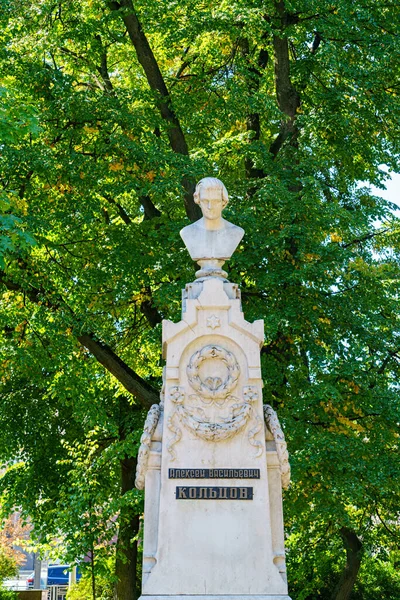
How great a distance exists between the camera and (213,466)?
7.60 metres

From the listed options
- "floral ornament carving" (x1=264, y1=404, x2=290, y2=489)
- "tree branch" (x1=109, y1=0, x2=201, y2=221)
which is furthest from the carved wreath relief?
"tree branch" (x1=109, y1=0, x2=201, y2=221)

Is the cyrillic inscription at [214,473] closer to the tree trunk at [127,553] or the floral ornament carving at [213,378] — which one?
the floral ornament carving at [213,378]

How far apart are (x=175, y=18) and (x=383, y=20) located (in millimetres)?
3686

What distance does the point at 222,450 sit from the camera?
7.66 metres

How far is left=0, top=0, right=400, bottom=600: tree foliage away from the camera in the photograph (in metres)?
13.6

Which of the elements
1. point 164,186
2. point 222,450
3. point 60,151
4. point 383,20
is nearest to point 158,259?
point 164,186

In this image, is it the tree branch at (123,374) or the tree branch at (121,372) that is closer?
the tree branch at (121,372)

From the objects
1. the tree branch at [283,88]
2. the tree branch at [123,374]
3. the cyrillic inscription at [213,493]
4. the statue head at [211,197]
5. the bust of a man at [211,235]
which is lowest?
the cyrillic inscription at [213,493]

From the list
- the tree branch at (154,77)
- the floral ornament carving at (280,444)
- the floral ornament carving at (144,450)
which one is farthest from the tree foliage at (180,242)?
the floral ornament carving at (144,450)

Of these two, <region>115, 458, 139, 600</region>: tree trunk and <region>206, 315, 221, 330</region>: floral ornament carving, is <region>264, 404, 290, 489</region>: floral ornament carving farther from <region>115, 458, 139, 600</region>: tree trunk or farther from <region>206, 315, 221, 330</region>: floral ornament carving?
<region>115, 458, 139, 600</region>: tree trunk

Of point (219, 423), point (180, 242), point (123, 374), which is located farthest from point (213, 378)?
point (123, 374)

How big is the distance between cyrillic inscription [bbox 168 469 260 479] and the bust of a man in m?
1.85

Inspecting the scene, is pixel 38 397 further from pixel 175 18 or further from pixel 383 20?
pixel 383 20

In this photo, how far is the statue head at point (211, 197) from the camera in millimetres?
8375
